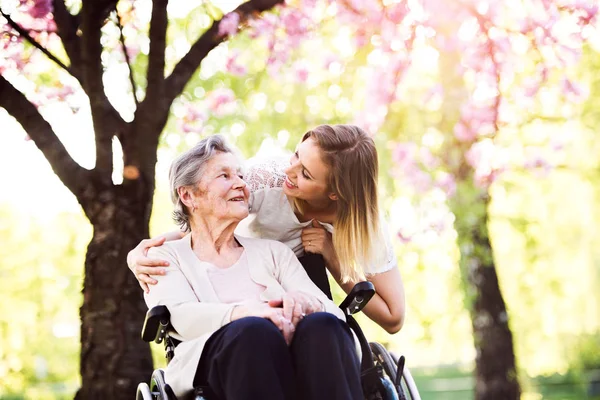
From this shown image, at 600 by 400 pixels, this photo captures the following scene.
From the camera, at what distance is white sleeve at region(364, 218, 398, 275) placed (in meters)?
3.25

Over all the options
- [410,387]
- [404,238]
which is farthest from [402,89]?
[410,387]

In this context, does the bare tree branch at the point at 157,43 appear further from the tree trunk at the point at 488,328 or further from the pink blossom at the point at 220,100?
the tree trunk at the point at 488,328

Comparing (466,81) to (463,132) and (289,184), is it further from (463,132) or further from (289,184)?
(289,184)

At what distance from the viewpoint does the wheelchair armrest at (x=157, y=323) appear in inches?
106

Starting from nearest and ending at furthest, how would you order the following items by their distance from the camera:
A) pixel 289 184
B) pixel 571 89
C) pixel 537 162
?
pixel 289 184 < pixel 571 89 < pixel 537 162

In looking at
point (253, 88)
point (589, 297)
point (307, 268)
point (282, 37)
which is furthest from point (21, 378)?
point (307, 268)

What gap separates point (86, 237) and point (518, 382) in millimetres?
7802

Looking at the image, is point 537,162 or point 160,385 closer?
point 160,385

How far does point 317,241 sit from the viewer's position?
333 centimetres

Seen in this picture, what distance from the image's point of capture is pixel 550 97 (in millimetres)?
7980

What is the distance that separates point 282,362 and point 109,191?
1.87m

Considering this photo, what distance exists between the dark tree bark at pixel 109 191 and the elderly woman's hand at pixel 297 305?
4.81ft

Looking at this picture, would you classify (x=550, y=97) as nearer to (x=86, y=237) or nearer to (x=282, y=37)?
(x=282, y=37)

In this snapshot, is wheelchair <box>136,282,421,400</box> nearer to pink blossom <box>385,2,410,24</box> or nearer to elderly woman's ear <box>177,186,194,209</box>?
elderly woman's ear <box>177,186,194,209</box>
